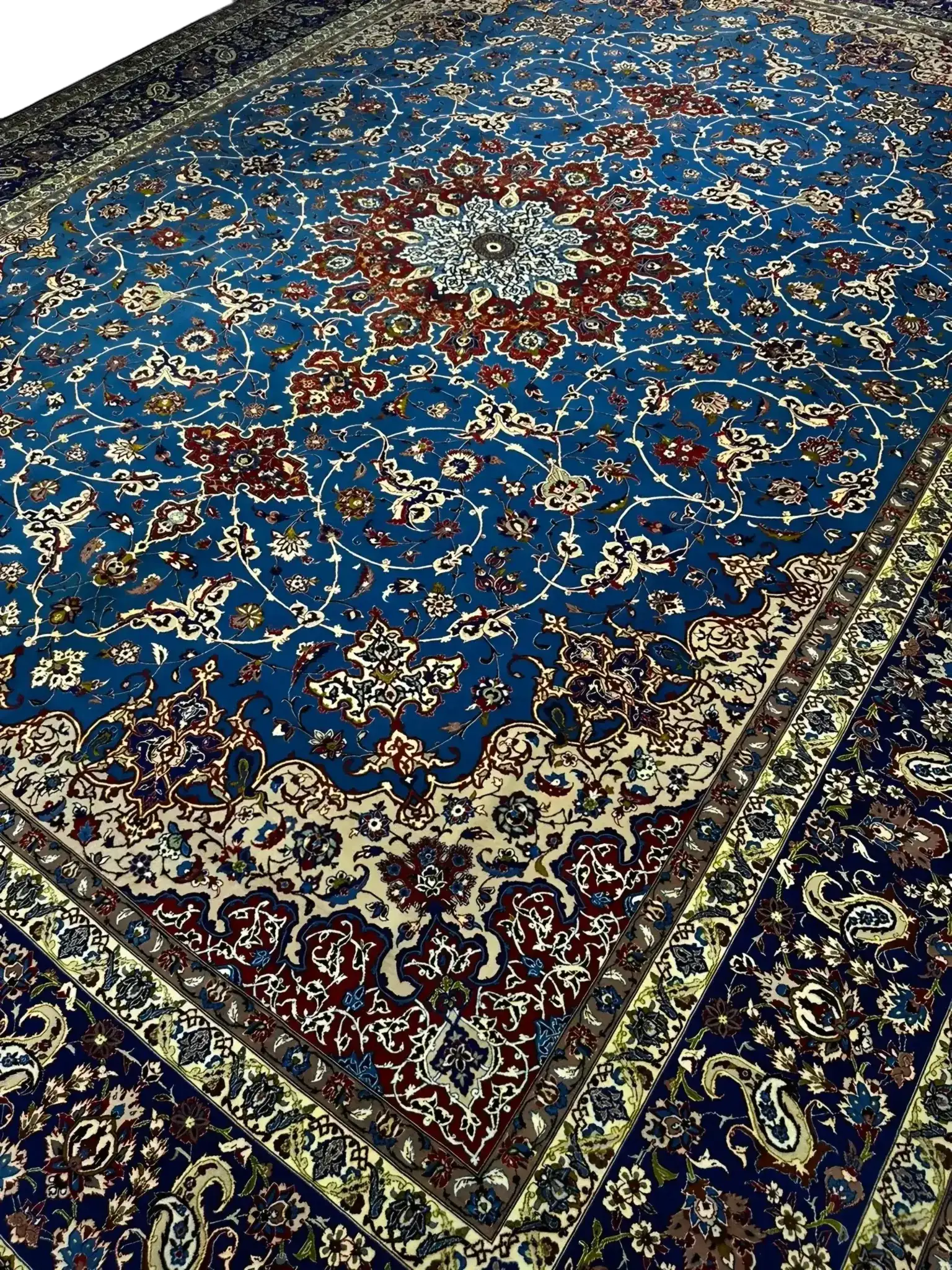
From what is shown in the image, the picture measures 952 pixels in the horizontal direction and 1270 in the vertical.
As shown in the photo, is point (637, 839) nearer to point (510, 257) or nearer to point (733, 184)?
point (510, 257)

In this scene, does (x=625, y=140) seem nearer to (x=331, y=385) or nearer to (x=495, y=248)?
(x=495, y=248)

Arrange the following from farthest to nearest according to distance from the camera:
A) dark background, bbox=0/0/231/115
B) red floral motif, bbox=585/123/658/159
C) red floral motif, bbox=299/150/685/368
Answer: dark background, bbox=0/0/231/115, red floral motif, bbox=585/123/658/159, red floral motif, bbox=299/150/685/368

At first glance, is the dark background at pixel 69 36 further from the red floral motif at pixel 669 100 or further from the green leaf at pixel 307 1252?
the green leaf at pixel 307 1252

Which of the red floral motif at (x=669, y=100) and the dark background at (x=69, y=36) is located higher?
the dark background at (x=69, y=36)

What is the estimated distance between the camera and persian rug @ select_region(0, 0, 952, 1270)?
3.47ft

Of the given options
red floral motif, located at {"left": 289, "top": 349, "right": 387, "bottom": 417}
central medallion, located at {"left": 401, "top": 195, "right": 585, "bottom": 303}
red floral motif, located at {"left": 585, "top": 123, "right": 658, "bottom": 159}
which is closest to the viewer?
red floral motif, located at {"left": 289, "top": 349, "right": 387, "bottom": 417}

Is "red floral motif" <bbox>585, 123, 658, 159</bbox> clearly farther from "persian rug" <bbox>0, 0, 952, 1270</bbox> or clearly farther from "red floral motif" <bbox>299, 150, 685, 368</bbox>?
"red floral motif" <bbox>299, 150, 685, 368</bbox>

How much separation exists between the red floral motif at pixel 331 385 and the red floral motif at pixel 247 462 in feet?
0.38

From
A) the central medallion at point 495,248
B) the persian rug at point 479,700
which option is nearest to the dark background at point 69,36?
the persian rug at point 479,700

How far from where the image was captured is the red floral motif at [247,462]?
71.0 inches

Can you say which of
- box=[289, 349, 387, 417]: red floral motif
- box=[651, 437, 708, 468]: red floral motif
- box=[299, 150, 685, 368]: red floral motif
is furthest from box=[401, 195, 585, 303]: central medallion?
box=[651, 437, 708, 468]: red floral motif

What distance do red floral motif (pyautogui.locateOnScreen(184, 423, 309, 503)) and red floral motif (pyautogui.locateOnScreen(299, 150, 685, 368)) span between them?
0.41 meters

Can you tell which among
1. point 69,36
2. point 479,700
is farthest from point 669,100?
point 479,700

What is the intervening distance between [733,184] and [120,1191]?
2711mm
